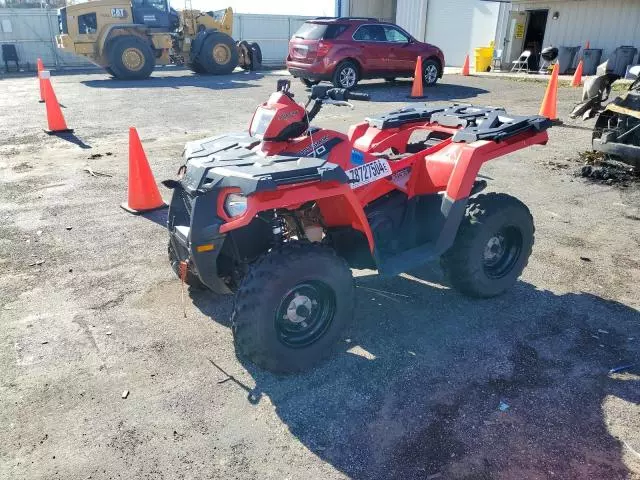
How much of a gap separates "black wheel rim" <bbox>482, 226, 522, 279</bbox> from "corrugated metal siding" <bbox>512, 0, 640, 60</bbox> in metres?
17.8

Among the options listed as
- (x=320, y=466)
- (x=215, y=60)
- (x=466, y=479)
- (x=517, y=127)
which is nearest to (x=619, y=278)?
(x=517, y=127)

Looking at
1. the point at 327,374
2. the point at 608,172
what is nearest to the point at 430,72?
the point at 608,172

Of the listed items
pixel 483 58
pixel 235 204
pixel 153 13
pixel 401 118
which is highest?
pixel 153 13

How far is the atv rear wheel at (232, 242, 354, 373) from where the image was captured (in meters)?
2.91

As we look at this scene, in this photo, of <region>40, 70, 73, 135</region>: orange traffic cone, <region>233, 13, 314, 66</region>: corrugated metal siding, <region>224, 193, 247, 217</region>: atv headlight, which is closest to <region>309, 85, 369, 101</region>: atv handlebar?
<region>224, 193, 247, 217</region>: atv headlight

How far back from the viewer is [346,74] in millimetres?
14430

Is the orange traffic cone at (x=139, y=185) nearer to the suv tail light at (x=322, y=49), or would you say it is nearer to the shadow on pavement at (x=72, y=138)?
the shadow on pavement at (x=72, y=138)

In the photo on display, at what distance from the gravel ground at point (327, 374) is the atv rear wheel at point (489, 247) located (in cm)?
19

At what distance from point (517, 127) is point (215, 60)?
16913 mm

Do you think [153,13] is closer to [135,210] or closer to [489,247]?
[135,210]

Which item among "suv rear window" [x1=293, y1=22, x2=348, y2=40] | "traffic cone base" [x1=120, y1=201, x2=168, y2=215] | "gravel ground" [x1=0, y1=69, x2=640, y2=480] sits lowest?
"gravel ground" [x1=0, y1=69, x2=640, y2=480]

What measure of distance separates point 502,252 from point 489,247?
174 mm

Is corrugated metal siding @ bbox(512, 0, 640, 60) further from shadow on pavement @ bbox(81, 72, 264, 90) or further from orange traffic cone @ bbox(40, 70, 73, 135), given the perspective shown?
orange traffic cone @ bbox(40, 70, 73, 135)

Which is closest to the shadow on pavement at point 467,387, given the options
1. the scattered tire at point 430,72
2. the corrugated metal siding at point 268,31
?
the scattered tire at point 430,72
